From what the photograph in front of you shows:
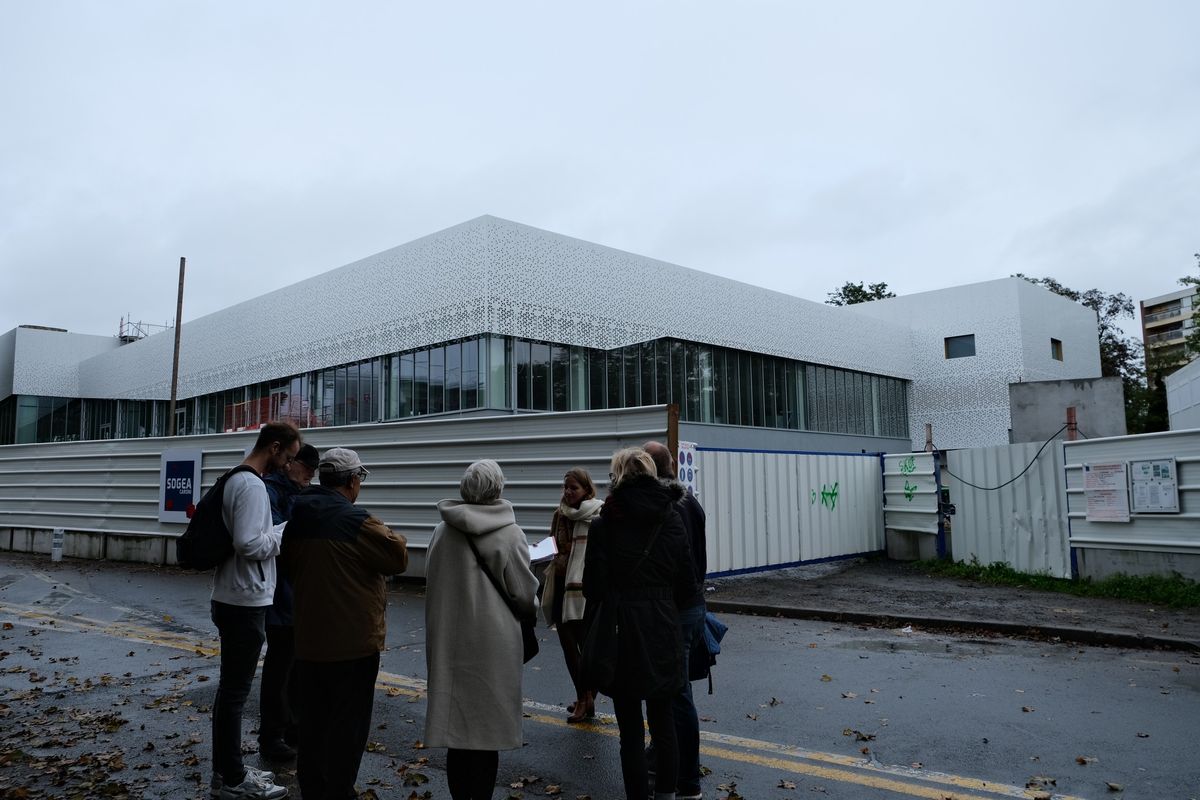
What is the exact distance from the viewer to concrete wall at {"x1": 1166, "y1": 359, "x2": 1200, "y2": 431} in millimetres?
23375

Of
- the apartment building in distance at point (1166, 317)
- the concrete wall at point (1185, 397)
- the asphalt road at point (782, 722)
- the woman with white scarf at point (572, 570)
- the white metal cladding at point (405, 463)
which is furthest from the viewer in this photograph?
the apartment building in distance at point (1166, 317)

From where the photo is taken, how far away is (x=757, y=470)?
1399 cm

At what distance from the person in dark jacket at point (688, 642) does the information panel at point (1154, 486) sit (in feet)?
28.4

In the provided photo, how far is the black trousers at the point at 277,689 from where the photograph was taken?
18.2 feet

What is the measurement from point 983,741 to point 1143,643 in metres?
4.03

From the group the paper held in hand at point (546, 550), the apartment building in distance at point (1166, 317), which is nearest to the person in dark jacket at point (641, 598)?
the paper held in hand at point (546, 550)

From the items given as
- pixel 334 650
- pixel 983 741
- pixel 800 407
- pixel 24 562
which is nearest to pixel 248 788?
pixel 334 650

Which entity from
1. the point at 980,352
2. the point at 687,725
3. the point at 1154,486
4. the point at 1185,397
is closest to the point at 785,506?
the point at 1154,486

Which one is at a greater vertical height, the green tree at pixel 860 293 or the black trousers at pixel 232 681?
the green tree at pixel 860 293

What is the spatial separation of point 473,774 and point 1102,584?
33.9 ft

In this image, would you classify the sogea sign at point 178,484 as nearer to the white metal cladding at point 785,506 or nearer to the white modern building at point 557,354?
the white modern building at point 557,354

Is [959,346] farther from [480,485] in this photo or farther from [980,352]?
[480,485]

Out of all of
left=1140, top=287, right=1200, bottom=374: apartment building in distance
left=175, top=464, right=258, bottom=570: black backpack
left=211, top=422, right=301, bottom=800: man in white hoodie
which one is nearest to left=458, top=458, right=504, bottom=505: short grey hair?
left=211, top=422, right=301, bottom=800: man in white hoodie

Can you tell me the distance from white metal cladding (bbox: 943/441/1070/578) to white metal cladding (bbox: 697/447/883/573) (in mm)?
1806
